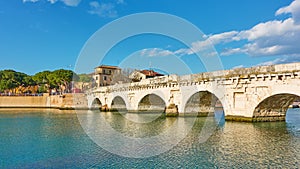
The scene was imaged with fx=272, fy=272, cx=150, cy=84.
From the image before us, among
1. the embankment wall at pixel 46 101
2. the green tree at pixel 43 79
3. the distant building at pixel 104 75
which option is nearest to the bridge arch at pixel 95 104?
the embankment wall at pixel 46 101

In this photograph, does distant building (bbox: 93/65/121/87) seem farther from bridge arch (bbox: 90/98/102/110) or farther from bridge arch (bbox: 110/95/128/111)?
bridge arch (bbox: 110/95/128/111)

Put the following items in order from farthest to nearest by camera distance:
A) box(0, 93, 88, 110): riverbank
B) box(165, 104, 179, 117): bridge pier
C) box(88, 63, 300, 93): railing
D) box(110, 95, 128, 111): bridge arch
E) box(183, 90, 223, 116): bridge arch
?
1. box(0, 93, 88, 110): riverbank
2. box(110, 95, 128, 111): bridge arch
3. box(165, 104, 179, 117): bridge pier
4. box(183, 90, 223, 116): bridge arch
5. box(88, 63, 300, 93): railing

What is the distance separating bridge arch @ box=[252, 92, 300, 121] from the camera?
24.6 m

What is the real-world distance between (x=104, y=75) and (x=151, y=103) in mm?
48227

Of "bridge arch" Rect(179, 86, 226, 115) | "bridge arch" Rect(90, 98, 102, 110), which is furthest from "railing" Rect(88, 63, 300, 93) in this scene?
"bridge arch" Rect(90, 98, 102, 110)

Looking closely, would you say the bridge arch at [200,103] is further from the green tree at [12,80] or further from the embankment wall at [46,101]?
the green tree at [12,80]

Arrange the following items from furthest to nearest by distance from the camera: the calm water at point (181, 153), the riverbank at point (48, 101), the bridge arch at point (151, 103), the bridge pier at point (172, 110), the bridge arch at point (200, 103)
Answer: the riverbank at point (48, 101) < the bridge arch at point (151, 103) < the bridge pier at point (172, 110) < the bridge arch at point (200, 103) < the calm water at point (181, 153)

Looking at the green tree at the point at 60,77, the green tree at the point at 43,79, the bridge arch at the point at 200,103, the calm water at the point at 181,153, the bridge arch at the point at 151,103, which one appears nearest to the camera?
the calm water at the point at 181,153

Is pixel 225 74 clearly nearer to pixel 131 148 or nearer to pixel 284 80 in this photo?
pixel 284 80

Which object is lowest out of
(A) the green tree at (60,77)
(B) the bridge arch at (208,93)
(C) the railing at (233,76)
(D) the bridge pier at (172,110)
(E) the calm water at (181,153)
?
(E) the calm water at (181,153)

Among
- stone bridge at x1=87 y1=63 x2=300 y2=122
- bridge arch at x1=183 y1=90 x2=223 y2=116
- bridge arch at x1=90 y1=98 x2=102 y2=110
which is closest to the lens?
stone bridge at x1=87 y1=63 x2=300 y2=122

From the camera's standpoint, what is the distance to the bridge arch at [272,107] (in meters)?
24.6

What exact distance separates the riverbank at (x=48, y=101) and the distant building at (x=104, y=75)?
A: 62.7 feet

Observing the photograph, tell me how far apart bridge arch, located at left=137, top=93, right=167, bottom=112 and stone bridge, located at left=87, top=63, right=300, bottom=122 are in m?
2.80
